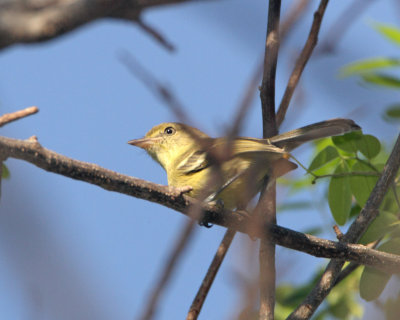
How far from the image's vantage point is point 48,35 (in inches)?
84.9

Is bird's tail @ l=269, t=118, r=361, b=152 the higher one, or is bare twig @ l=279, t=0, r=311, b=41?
bird's tail @ l=269, t=118, r=361, b=152

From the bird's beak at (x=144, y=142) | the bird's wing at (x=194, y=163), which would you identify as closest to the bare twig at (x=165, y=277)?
the bird's wing at (x=194, y=163)

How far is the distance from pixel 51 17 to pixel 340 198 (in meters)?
2.80

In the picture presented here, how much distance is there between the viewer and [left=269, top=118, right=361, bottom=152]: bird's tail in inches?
159

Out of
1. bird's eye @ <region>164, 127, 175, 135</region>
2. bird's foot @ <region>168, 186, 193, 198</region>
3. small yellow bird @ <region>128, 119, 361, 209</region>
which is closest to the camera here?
bird's foot @ <region>168, 186, 193, 198</region>

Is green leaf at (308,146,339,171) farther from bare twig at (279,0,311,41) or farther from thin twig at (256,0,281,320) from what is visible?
bare twig at (279,0,311,41)

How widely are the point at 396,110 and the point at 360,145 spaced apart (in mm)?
390

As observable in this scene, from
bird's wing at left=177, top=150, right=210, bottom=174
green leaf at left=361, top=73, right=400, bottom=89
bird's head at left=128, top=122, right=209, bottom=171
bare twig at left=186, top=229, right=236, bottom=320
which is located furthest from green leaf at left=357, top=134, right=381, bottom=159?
bird's head at left=128, top=122, right=209, bottom=171

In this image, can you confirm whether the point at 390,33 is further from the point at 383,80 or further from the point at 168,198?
the point at 168,198

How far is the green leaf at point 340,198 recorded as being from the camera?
13.6 feet

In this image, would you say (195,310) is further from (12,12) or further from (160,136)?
(160,136)

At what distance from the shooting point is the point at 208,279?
3553mm

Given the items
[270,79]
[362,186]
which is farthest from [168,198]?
[362,186]

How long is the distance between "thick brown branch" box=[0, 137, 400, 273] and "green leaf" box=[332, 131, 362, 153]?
795mm
